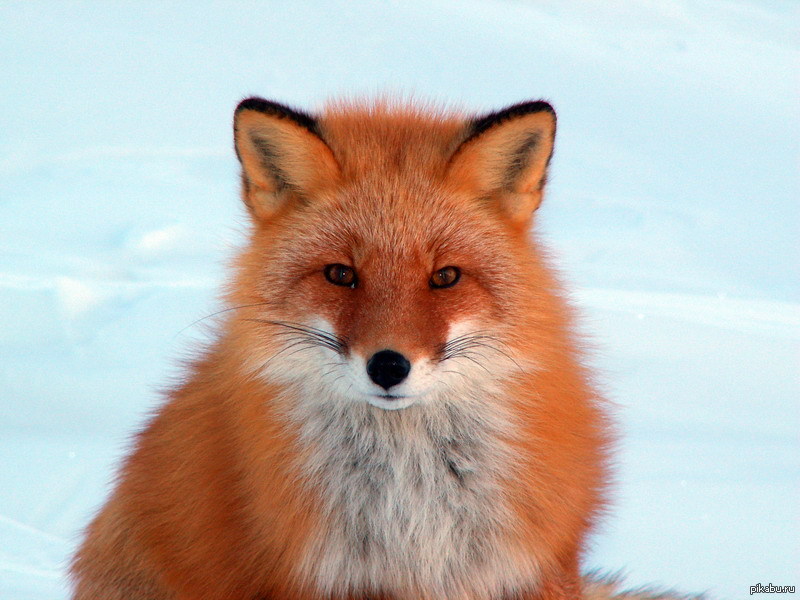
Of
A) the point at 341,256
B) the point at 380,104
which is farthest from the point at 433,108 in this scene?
the point at 341,256

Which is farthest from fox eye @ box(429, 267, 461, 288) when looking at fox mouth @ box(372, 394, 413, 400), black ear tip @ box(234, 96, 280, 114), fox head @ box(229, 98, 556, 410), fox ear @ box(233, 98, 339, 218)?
black ear tip @ box(234, 96, 280, 114)

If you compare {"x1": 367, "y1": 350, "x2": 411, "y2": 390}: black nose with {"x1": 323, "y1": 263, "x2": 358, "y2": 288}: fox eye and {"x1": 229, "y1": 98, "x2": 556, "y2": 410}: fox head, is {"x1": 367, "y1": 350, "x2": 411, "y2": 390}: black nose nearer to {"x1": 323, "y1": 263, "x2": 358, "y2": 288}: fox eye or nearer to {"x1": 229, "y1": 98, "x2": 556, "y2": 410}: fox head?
{"x1": 229, "y1": 98, "x2": 556, "y2": 410}: fox head

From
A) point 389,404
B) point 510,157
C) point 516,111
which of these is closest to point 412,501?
point 389,404

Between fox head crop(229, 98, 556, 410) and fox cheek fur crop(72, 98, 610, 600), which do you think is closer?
fox head crop(229, 98, 556, 410)

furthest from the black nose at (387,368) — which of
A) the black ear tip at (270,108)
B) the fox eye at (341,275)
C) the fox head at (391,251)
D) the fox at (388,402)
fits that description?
the black ear tip at (270,108)

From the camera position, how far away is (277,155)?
10.0 ft

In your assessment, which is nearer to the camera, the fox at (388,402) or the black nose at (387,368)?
the black nose at (387,368)

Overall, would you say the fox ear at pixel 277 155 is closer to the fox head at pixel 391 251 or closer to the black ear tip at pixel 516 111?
the fox head at pixel 391 251

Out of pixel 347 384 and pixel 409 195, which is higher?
pixel 409 195

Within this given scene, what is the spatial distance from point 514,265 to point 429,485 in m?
0.80

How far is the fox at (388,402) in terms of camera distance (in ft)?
9.43

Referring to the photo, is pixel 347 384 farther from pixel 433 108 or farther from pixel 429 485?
pixel 433 108

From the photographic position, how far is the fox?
288 cm

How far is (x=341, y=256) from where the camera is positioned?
2.88 metres
